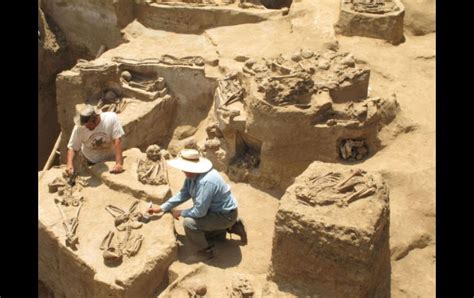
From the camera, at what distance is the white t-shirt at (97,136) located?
8.20 meters

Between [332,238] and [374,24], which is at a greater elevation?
[374,24]

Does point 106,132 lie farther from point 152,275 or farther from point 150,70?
point 150,70

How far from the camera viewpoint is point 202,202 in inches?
272

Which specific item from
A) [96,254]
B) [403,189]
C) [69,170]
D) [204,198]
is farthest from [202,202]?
[403,189]

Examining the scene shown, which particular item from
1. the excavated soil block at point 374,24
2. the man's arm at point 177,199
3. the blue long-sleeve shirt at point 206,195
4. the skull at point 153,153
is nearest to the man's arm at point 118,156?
the skull at point 153,153

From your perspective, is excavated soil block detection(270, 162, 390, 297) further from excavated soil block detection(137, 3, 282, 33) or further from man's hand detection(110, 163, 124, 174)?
excavated soil block detection(137, 3, 282, 33)

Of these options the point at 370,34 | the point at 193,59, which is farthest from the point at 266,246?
the point at 370,34

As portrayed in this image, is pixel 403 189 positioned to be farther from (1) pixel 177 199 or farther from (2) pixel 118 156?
(2) pixel 118 156

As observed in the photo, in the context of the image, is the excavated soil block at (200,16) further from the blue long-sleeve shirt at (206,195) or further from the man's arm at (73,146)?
the blue long-sleeve shirt at (206,195)

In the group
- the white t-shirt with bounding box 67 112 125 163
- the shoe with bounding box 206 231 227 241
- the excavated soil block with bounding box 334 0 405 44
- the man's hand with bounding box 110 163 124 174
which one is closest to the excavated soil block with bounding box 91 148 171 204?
the man's hand with bounding box 110 163 124 174

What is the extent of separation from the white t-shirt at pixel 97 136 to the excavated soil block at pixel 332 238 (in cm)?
298

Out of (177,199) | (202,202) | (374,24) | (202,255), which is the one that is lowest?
(202,255)

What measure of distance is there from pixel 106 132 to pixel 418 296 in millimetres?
4822

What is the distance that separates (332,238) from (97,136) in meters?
3.94
